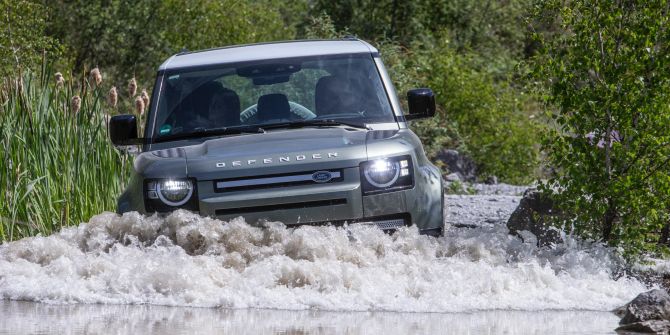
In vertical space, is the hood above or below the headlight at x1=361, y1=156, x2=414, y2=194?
above

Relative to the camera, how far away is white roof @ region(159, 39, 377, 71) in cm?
995

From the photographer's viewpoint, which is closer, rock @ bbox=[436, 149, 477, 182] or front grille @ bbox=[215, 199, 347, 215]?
front grille @ bbox=[215, 199, 347, 215]

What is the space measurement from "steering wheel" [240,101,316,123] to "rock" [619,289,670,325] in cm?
306

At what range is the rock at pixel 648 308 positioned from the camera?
7379 millimetres

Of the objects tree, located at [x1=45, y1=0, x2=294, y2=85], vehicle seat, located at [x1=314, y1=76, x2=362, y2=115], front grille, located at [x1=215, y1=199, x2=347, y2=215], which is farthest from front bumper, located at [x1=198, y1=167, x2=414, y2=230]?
tree, located at [x1=45, y1=0, x2=294, y2=85]

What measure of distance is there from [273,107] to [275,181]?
1204 mm

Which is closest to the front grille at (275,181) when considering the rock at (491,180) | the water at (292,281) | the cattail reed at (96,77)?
the water at (292,281)

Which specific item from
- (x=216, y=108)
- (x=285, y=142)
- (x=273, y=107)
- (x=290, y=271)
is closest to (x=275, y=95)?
(x=273, y=107)

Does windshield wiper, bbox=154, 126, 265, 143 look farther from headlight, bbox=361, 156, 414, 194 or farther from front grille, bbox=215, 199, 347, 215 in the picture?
headlight, bbox=361, 156, 414, 194

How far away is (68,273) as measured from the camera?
8.70 meters

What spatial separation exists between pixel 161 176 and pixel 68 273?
861mm

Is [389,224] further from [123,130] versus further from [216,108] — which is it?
[123,130]

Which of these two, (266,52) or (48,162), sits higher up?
(266,52)

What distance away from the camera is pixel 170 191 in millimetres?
8695
